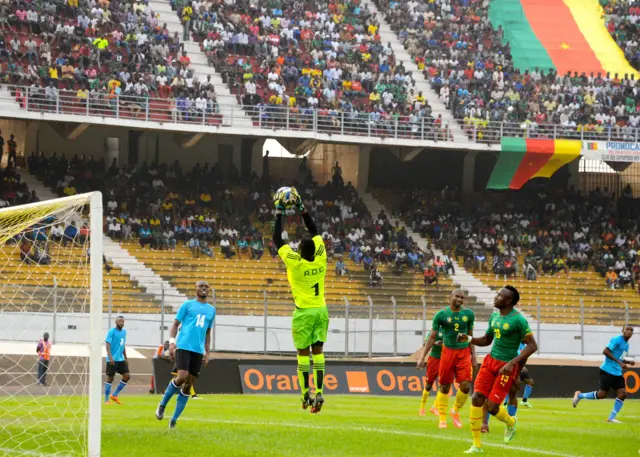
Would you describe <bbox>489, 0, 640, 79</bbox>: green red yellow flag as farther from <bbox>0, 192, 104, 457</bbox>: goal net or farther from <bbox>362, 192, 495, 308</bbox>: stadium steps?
<bbox>0, 192, 104, 457</bbox>: goal net

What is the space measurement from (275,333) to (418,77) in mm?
19021

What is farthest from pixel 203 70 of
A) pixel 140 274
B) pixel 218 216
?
pixel 140 274

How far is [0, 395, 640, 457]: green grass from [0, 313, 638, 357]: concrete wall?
8503 mm

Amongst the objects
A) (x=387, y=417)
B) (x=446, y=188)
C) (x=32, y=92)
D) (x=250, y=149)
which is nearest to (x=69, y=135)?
(x=32, y=92)

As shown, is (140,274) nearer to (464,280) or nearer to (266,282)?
(266,282)

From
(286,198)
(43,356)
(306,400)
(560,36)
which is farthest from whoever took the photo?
(560,36)

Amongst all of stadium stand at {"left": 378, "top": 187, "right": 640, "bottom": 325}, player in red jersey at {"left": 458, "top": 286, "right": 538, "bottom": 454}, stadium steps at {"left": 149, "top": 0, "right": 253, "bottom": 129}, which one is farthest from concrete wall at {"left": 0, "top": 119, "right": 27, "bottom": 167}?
player in red jersey at {"left": 458, "top": 286, "right": 538, "bottom": 454}

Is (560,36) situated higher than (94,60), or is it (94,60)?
(560,36)

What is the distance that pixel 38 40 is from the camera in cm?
4069

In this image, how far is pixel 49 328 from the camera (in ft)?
96.6

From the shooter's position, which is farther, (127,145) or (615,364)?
(127,145)

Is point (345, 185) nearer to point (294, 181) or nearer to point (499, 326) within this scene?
point (294, 181)

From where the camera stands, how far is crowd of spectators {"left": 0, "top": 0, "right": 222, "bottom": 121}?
39.5 m

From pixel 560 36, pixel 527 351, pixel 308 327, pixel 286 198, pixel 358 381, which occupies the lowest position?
pixel 358 381
